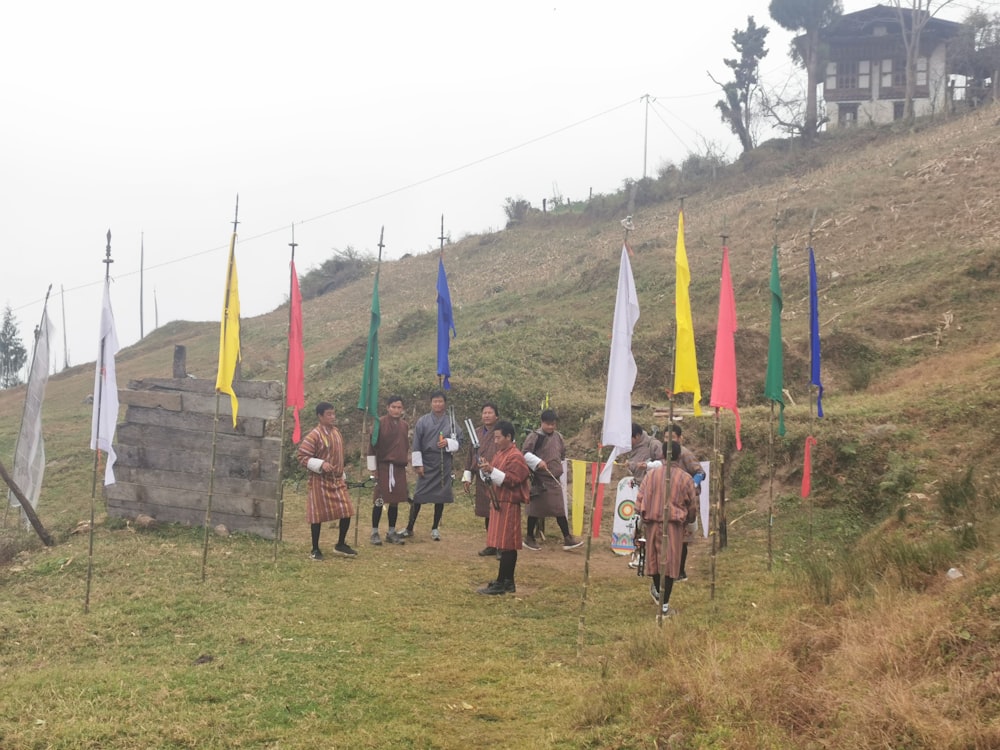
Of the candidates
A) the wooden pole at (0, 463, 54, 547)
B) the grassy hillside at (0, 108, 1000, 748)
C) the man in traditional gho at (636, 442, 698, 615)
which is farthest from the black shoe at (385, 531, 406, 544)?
the man in traditional gho at (636, 442, 698, 615)

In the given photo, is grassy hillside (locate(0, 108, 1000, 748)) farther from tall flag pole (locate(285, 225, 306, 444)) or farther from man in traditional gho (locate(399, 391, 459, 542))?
tall flag pole (locate(285, 225, 306, 444))

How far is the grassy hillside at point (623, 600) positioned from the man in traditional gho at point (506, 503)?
0.28m

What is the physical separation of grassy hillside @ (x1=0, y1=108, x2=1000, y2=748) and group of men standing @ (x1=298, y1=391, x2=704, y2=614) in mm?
488

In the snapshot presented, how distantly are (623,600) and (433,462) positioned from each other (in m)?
4.05

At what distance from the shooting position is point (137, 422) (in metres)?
11.5

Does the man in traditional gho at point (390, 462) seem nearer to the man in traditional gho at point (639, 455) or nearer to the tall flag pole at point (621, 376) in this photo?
the man in traditional gho at point (639, 455)

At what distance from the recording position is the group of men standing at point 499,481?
7887 mm

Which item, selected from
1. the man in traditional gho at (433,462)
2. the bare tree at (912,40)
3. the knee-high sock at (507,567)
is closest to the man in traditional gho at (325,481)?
the man in traditional gho at (433,462)

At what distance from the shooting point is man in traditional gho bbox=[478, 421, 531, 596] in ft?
28.0

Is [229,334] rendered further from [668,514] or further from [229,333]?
[668,514]

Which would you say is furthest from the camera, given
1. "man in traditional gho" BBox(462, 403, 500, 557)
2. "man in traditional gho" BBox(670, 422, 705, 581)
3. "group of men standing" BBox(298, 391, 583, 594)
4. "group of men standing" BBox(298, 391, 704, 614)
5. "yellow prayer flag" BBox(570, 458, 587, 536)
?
"yellow prayer flag" BBox(570, 458, 587, 536)

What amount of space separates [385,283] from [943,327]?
31.4 metres

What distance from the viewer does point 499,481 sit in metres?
8.48

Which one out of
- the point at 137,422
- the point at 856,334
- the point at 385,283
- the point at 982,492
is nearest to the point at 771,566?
the point at 982,492
